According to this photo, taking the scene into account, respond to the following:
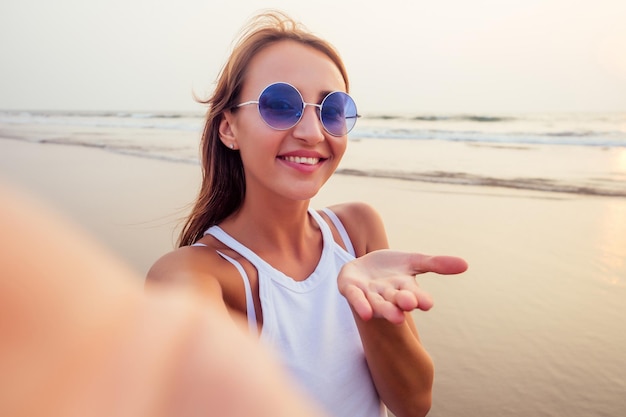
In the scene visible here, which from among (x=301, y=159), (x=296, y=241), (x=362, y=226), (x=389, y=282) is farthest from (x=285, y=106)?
(x=389, y=282)

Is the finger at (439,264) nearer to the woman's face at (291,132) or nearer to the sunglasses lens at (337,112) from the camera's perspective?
the woman's face at (291,132)

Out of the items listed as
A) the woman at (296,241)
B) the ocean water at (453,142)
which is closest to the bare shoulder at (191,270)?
the woman at (296,241)

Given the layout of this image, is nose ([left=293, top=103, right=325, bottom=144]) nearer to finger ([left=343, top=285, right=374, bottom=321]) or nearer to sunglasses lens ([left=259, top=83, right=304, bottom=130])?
sunglasses lens ([left=259, top=83, right=304, bottom=130])

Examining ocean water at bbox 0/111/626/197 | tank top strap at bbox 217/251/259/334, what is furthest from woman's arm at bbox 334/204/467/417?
ocean water at bbox 0/111/626/197

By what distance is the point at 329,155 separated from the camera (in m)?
2.11

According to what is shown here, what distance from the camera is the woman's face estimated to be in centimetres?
200

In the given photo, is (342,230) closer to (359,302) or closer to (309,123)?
(309,123)

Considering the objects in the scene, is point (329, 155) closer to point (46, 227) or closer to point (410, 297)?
point (410, 297)

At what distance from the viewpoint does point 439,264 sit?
1.40 metres

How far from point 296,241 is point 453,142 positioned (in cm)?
1151

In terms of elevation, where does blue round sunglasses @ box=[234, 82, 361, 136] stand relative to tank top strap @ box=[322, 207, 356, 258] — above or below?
above

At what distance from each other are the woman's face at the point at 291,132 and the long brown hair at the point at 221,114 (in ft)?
0.17

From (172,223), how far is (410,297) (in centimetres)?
504

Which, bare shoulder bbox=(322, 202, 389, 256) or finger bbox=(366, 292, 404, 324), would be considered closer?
finger bbox=(366, 292, 404, 324)
